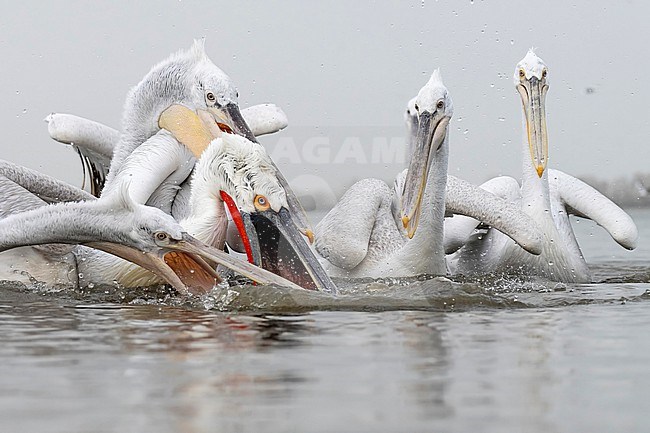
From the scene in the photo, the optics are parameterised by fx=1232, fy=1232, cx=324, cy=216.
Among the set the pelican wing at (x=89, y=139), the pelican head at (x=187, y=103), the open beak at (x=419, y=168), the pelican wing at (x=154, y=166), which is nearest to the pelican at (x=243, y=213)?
the pelican wing at (x=154, y=166)

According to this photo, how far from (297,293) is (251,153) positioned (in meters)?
0.90

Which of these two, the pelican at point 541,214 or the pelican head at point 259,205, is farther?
the pelican at point 541,214

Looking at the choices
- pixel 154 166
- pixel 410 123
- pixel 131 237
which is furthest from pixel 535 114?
pixel 131 237

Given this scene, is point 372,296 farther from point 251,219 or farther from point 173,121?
point 173,121

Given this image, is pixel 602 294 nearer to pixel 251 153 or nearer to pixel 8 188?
pixel 251 153

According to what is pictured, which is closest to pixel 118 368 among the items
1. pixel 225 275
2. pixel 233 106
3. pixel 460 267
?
pixel 225 275

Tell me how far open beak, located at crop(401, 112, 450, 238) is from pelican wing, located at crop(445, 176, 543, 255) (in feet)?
1.58

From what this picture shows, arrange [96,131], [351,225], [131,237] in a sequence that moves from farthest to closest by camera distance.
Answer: [96,131], [351,225], [131,237]

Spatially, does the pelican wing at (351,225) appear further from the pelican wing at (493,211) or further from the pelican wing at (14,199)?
the pelican wing at (14,199)

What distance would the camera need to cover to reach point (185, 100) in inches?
270

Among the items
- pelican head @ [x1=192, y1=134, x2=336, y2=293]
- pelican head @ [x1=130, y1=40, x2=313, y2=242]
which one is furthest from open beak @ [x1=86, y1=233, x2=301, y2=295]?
pelican head @ [x1=130, y1=40, x2=313, y2=242]

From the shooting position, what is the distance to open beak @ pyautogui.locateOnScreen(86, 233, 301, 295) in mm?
5203

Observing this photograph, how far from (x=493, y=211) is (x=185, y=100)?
1.83m

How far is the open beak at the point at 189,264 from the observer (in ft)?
17.1
